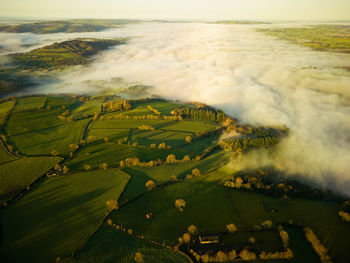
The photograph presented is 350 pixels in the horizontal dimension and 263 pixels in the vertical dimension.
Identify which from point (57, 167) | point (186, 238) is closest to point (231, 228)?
point (186, 238)

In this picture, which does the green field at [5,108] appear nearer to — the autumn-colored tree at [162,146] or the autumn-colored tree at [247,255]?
the autumn-colored tree at [162,146]

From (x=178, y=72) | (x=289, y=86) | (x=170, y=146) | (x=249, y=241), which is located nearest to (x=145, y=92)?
(x=178, y=72)

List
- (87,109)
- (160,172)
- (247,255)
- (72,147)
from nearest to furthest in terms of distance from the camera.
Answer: (247,255)
(160,172)
(72,147)
(87,109)

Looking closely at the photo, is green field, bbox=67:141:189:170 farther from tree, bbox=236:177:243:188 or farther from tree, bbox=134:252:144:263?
tree, bbox=134:252:144:263

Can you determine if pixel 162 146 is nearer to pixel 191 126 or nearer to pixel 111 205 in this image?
pixel 191 126

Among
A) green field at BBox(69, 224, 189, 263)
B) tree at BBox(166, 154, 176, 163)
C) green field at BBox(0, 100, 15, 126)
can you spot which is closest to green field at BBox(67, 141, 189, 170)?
tree at BBox(166, 154, 176, 163)

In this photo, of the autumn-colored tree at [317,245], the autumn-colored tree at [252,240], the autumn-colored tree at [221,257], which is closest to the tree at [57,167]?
the autumn-colored tree at [221,257]
